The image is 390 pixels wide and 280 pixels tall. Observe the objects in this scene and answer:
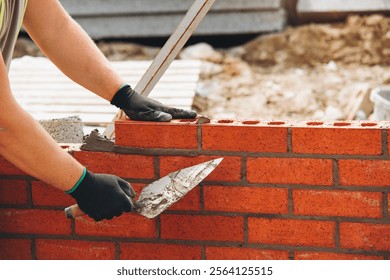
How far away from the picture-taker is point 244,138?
220 cm

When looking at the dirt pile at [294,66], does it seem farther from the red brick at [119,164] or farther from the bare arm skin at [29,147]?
the bare arm skin at [29,147]

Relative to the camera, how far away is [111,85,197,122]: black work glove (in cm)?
229

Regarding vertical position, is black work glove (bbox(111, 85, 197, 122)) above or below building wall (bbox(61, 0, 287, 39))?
below

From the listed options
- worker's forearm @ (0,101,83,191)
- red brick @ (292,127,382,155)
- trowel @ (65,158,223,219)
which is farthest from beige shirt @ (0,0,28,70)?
red brick @ (292,127,382,155)

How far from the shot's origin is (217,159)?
2.17m

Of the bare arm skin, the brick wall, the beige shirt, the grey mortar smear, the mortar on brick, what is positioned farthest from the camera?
the mortar on brick

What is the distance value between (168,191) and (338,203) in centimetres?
55

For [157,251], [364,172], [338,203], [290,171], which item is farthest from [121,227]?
[364,172]

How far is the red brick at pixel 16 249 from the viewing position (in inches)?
97.5

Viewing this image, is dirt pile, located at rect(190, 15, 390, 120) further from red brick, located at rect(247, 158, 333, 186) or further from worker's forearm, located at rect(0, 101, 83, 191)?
worker's forearm, located at rect(0, 101, 83, 191)

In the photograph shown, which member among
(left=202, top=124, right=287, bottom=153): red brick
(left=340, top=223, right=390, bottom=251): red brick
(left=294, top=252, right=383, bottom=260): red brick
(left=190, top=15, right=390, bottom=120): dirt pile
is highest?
(left=190, top=15, right=390, bottom=120): dirt pile

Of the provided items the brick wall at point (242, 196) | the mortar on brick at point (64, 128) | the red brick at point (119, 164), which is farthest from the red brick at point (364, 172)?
the mortar on brick at point (64, 128)

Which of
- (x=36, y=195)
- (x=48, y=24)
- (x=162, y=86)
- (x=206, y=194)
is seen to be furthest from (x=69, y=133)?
(x=162, y=86)

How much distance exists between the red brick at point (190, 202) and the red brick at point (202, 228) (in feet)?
0.10
